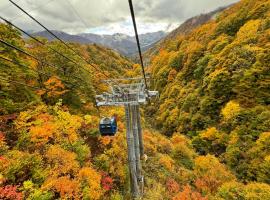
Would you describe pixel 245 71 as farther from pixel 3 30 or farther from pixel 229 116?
pixel 3 30

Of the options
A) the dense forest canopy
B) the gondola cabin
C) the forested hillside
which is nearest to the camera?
the dense forest canopy

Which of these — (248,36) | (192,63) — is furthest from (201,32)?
(248,36)

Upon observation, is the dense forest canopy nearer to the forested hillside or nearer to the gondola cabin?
the forested hillside

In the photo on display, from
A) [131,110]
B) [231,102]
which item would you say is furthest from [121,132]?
[231,102]

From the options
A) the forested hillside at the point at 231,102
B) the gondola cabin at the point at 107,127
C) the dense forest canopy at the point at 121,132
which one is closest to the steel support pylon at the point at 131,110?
the dense forest canopy at the point at 121,132

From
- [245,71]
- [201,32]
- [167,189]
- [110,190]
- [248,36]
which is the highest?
[201,32]

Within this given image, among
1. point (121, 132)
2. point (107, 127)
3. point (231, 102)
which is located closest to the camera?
point (107, 127)

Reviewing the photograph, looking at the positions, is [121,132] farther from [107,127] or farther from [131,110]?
[107,127]

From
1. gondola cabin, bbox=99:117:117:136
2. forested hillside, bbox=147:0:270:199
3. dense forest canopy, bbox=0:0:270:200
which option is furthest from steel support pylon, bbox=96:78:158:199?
forested hillside, bbox=147:0:270:199
